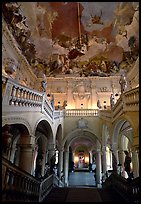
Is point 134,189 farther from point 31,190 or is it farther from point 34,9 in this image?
point 34,9

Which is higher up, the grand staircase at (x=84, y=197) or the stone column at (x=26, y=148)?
the stone column at (x=26, y=148)

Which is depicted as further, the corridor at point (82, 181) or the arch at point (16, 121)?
the corridor at point (82, 181)

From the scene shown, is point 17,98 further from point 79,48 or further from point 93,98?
point 93,98

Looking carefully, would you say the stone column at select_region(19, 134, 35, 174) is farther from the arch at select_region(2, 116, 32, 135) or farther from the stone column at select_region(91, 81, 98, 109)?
the stone column at select_region(91, 81, 98, 109)

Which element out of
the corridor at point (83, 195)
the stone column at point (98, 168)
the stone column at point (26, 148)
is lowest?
the stone column at point (98, 168)

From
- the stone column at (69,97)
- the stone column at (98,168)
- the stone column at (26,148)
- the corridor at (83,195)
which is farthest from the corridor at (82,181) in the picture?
the stone column at (26,148)

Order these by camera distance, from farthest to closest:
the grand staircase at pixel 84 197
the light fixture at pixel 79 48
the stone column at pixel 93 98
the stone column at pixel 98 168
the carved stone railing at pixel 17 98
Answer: the stone column at pixel 93 98 → the light fixture at pixel 79 48 → the stone column at pixel 98 168 → the grand staircase at pixel 84 197 → the carved stone railing at pixel 17 98

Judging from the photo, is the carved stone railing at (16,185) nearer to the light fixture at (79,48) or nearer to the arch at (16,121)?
the arch at (16,121)

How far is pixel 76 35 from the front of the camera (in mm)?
19531

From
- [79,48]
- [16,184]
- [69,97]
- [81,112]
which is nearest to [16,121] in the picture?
[16,184]

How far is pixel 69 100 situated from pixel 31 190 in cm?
1742

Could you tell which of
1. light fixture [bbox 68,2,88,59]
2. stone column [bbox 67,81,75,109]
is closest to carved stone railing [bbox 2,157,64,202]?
stone column [bbox 67,81,75,109]

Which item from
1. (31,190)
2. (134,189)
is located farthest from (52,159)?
(134,189)

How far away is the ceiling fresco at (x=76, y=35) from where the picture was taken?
16000 mm
